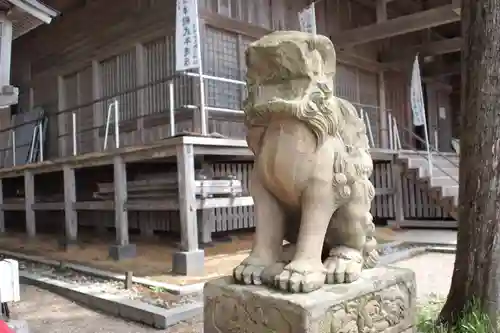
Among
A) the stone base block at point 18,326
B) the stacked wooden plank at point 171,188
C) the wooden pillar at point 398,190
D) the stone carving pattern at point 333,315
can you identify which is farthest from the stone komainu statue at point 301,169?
the wooden pillar at point 398,190

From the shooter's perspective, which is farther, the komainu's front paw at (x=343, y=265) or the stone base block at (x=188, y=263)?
the stone base block at (x=188, y=263)

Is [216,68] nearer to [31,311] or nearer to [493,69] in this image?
[31,311]

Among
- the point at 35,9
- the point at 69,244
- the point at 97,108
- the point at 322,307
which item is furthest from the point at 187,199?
the point at 97,108

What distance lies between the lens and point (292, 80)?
2389mm

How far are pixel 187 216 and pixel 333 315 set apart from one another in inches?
159

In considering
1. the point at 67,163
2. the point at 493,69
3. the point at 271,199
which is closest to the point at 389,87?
the point at 67,163

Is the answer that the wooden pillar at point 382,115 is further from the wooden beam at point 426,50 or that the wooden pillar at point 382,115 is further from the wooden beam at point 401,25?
the wooden beam at point 401,25

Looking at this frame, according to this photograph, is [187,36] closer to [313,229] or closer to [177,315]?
[177,315]

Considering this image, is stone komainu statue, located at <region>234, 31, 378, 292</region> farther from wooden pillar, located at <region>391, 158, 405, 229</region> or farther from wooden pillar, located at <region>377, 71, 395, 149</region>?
wooden pillar, located at <region>377, 71, 395, 149</region>

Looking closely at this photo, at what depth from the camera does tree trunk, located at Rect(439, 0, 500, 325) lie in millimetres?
3127

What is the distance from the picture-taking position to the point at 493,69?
3.15 meters

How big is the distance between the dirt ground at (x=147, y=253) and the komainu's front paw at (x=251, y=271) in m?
3.13

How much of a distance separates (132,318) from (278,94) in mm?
3048

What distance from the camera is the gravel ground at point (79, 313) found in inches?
168
